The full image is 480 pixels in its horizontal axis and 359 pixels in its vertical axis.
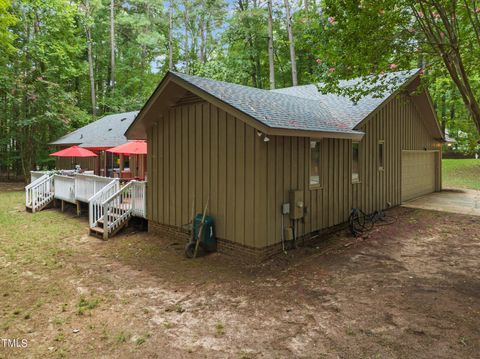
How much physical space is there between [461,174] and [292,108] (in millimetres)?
19510

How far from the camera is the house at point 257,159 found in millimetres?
6648

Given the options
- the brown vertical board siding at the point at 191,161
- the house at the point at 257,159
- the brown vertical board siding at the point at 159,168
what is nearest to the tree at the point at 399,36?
the house at the point at 257,159

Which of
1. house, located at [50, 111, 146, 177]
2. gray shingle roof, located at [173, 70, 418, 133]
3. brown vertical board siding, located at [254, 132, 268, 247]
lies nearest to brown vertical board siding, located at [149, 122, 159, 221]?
gray shingle roof, located at [173, 70, 418, 133]

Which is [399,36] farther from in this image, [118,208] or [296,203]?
[118,208]

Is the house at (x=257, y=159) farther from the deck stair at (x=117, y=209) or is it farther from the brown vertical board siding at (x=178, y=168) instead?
the deck stair at (x=117, y=209)

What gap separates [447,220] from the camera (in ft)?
31.2

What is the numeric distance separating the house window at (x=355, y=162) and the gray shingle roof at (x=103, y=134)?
1205 centimetres

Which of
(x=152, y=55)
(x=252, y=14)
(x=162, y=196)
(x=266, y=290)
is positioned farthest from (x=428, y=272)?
(x=152, y=55)

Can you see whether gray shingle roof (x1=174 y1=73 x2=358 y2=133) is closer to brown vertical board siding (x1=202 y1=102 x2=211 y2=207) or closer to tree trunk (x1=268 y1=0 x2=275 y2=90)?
brown vertical board siding (x1=202 y1=102 x2=211 y2=207)

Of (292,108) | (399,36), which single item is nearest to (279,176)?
(292,108)

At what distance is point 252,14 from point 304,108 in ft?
58.2

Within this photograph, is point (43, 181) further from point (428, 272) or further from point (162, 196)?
point (428, 272)

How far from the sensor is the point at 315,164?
795 centimetres

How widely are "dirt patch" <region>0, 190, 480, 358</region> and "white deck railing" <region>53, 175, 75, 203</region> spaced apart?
14.3 feet
